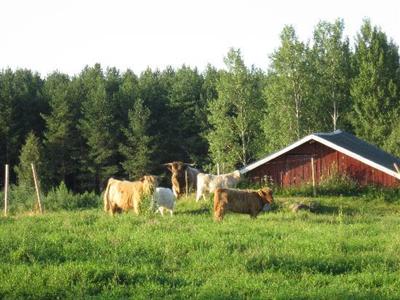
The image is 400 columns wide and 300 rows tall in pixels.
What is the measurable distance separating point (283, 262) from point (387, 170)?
1868cm

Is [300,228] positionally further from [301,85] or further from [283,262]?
[301,85]

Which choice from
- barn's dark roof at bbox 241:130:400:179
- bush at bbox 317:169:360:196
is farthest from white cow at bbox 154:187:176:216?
barn's dark roof at bbox 241:130:400:179

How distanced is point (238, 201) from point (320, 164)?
14.2 metres

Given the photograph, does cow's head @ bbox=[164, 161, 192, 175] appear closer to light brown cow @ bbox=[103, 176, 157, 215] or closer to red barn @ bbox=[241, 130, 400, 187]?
red barn @ bbox=[241, 130, 400, 187]

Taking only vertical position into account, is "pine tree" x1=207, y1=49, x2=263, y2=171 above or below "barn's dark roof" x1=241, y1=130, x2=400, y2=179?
above

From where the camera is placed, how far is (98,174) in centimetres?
6069

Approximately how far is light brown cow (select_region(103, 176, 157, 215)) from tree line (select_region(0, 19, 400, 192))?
945 inches

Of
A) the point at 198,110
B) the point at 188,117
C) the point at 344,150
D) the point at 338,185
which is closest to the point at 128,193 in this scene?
the point at 338,185

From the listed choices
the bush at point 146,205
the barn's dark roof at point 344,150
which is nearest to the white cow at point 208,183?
the barn's dark roof at point 344,150

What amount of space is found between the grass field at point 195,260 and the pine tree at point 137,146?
43078 mm

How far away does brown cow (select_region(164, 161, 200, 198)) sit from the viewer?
88.8 feet

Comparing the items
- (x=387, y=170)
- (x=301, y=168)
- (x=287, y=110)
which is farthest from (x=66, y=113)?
(x=387, y=170)

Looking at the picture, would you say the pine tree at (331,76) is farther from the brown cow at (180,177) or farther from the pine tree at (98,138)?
the brown cow at (180,177)

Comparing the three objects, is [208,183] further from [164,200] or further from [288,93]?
[288,93]
